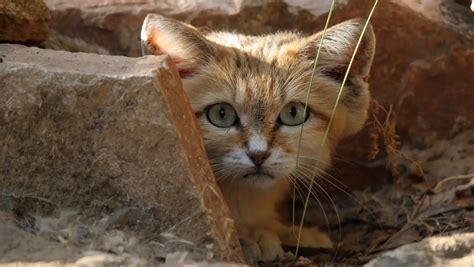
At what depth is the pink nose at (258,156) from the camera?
9.18 feet

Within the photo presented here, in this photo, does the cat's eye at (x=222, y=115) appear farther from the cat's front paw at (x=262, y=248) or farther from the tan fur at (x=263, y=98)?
the cat's front paw at (x=262, y=248)

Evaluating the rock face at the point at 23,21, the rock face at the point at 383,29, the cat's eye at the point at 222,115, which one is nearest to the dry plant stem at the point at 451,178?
the rock face at the point at 383,29

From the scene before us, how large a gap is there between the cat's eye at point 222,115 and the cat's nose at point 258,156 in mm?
190

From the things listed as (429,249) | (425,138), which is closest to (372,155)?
(425,138)

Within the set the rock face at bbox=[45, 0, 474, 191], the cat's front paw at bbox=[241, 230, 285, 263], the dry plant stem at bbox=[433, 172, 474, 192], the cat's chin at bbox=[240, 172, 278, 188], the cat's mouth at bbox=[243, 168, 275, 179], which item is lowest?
the cat's front paw at bbox=[241, 230, 285, 263]

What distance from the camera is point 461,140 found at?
12.4ft

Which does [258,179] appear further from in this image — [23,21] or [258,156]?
[23,21]

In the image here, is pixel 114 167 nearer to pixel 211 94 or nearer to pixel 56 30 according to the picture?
pixel 211 94

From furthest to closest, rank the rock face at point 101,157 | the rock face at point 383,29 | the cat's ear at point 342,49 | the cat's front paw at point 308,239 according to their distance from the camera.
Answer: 1. the rock face at point 383,29
2. the cat's front paw at point 308,239
3. the cat's ear at point 342,49
4. the rock face at point 101,157

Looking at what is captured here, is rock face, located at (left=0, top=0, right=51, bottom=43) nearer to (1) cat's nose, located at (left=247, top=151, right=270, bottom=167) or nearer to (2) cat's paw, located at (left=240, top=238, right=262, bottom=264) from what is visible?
(1) cat's nose, located at (left=247, top=151, right=270, bottom=167)

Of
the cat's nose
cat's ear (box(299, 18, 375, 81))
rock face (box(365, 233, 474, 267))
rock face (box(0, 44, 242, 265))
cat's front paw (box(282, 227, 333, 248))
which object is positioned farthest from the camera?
cat's front paw (box(282, 227, 333, 248))

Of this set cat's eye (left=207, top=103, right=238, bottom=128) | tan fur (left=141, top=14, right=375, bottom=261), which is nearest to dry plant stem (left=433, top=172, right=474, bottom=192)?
tan fur (left=141, top=14, right=375, bottom=261)

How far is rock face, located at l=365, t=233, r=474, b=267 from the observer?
2029 millimetres

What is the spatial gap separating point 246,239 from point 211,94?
→ 56cm
